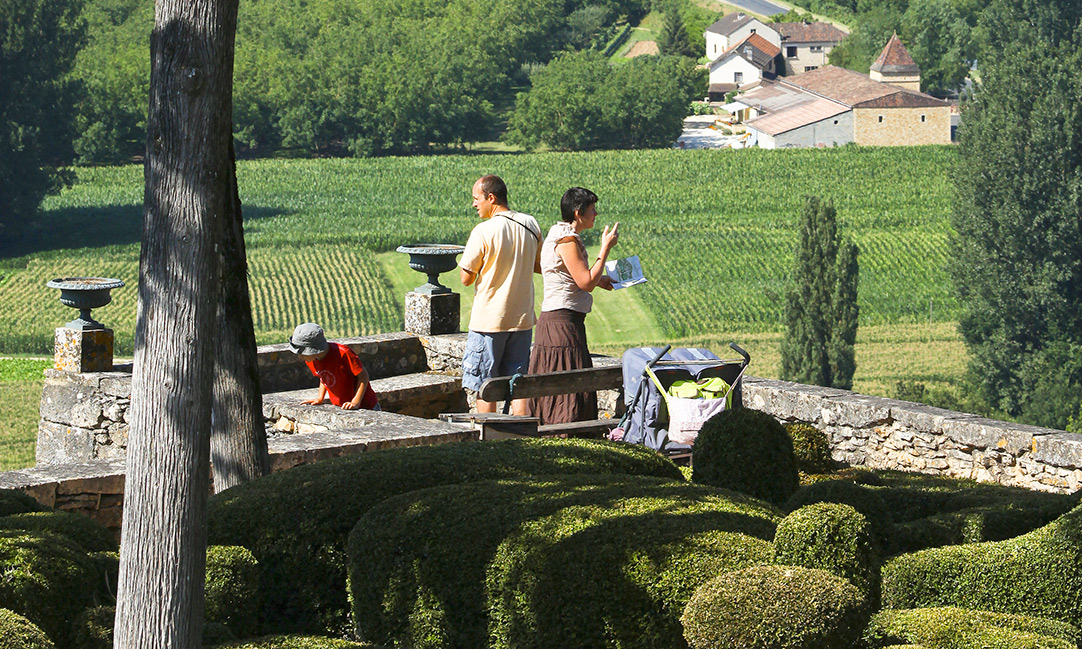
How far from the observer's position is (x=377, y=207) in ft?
248

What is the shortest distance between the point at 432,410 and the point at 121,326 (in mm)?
38861

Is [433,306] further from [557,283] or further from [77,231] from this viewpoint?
[77,231]

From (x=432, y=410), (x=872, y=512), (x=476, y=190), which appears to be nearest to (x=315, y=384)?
(x=432, y=410)

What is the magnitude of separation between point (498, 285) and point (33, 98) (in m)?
67.5

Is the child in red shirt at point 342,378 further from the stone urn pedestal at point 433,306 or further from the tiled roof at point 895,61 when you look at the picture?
the tiled roof at point 895,61

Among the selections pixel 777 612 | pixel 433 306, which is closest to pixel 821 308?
pixel 433 306


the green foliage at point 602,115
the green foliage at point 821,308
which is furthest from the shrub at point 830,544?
the green foliage at point 602,115

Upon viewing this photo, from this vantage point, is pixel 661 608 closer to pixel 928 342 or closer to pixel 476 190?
pixel 476 190

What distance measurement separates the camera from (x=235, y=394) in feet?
18.6

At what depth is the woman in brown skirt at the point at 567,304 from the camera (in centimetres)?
728

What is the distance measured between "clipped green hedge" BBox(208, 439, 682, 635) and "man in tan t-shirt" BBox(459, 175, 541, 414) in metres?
2.55

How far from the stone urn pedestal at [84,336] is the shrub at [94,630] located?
546 cm

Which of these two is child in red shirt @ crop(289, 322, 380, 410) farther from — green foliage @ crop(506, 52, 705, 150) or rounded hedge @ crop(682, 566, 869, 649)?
green foliage @ crop(506, 52, 705, 150)

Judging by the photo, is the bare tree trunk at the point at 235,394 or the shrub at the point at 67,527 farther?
the bare tree trunk at the point at 235,394
